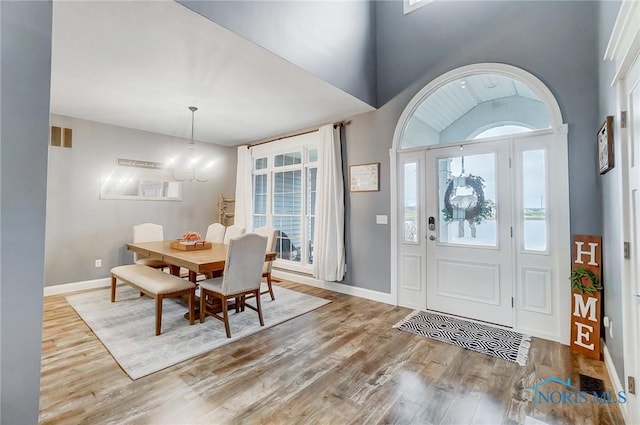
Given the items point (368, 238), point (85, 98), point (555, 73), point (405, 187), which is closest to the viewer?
point (555, 73)

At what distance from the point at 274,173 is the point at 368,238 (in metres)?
2.35

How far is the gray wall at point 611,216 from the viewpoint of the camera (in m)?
1.86

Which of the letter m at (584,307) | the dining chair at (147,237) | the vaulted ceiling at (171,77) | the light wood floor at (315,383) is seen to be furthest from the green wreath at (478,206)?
the dining chair at (147,237)

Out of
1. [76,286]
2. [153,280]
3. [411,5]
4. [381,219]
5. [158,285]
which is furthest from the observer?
[76,286]

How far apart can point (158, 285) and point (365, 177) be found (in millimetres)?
2836

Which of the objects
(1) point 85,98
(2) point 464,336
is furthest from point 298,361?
(1) point 85,98

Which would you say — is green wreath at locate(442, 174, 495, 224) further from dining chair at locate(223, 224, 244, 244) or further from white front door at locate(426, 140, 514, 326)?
dining chair at locate(223, 224, 244, 244)

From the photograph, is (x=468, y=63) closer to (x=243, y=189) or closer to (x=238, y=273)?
(x=238, y=273)

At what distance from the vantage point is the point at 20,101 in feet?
3.91

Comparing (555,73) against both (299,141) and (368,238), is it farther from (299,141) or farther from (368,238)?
(299,141)

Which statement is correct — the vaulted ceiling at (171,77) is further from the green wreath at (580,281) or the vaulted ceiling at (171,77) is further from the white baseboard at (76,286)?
the green wreath at (580,281)

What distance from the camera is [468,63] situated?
323cm

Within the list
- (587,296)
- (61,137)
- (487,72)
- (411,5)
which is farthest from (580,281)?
(61,137)

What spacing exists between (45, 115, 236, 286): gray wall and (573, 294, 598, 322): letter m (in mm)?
5646
